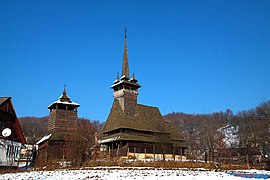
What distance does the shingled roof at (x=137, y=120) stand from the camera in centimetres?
4204

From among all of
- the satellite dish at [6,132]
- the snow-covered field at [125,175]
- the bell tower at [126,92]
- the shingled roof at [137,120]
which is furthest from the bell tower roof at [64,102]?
the snow-covered field at [125,175]

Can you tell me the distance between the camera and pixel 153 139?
42.4 meters

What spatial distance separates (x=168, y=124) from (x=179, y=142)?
4303 mm

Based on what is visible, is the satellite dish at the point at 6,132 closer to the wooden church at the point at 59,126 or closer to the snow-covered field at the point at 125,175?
the snow-covered field at the point at 125,175

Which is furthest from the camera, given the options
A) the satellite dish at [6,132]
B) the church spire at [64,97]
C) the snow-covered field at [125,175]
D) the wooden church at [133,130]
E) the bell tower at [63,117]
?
the church spire at [64,97]

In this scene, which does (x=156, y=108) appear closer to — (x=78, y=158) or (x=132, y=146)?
(x=132, y=146)

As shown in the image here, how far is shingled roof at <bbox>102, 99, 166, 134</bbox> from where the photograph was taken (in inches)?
1655

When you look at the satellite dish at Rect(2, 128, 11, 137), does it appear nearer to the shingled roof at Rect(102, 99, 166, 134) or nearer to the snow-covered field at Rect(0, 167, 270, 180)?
the snow-covered field at Rect(0, 167, 270, 180)

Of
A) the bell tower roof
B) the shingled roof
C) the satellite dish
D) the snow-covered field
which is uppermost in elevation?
the bell tower roof

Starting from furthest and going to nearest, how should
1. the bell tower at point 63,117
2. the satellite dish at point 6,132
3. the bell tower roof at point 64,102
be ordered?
the bell tower roof at point 64,102, the bell tower at point 63,117, the satellite dish at point 6,132

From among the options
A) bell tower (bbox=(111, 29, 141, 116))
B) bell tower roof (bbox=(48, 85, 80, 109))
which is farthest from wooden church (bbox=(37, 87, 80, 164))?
bell tower (bbox=(111, 29, 141, 116))

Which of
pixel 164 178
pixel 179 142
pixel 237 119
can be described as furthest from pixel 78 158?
pixel 237 119

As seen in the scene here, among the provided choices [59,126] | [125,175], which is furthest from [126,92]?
[125,175]

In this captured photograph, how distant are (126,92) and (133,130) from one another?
284 inches
